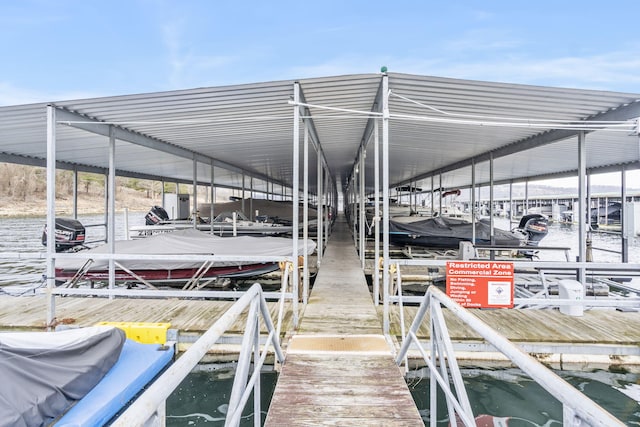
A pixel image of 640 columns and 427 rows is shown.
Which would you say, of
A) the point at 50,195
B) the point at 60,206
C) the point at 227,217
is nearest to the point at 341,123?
the point at 50,195

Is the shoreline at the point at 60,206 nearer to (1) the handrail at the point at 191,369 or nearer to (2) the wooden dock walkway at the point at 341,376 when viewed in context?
(2) the wooden dock walkway at the point at 341,376

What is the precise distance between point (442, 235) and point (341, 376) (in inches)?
297

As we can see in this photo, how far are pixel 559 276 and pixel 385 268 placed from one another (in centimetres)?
564

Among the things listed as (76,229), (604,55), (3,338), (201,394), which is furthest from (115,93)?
(604,55)

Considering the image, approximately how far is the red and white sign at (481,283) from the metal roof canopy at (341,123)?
5.30ft

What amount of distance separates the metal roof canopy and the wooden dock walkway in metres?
2.46

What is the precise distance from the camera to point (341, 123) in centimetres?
614

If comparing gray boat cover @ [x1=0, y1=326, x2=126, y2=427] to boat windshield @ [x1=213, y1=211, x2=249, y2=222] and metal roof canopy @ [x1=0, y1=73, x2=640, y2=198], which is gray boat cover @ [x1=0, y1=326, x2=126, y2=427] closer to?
metal roof canopy @ [x1=0, y1=73, x2=640, y2=198]

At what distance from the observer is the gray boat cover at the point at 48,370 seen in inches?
79.6

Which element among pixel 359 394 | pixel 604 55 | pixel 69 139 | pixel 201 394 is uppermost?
pixel 604 55

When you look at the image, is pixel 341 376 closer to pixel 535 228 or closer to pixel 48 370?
pixel 48 370

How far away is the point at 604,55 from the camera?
10672 millimetres

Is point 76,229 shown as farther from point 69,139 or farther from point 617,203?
point 617,203

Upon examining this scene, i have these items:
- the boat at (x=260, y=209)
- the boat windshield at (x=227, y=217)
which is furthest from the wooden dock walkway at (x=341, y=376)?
the boat at (x=260, y=209)
